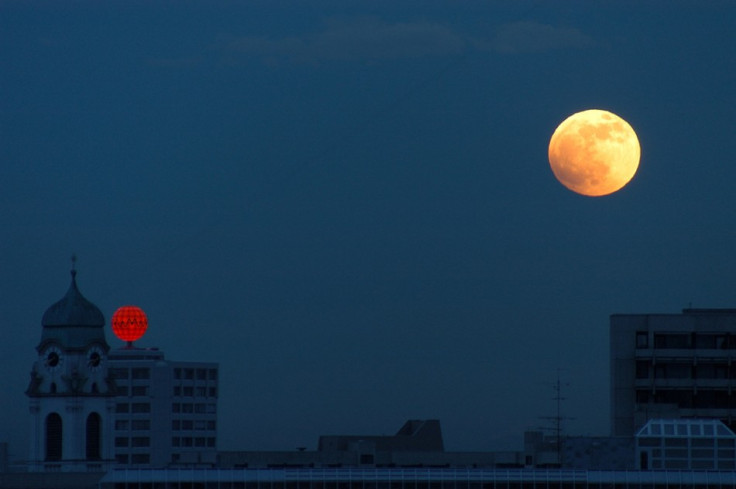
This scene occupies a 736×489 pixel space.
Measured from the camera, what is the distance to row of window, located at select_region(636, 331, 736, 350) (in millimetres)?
196875

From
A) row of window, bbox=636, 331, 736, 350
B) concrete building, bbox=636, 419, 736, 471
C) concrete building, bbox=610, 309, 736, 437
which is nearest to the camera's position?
concrete building, bbox=636, 419, 736, 471

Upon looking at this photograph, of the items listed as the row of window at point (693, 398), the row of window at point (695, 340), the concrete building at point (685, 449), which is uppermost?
the row of window at point (695, 340)

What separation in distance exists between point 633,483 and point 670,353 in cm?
4152

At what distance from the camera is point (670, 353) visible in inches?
7751

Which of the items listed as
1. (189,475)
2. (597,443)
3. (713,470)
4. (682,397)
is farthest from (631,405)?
(189,475)

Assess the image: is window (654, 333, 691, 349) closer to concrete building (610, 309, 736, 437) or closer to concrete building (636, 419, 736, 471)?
concrete building (610, 309, 736, 437)

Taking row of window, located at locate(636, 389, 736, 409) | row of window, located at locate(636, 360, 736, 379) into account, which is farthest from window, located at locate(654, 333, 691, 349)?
row of window, located at locate(636, 389, 736, 409)

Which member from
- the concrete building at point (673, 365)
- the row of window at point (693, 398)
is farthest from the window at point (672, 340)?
the row of window at point (693, 398)

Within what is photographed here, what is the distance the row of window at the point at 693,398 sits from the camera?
196250mm

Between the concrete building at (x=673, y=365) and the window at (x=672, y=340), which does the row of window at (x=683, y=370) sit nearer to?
the concrete building at (x=673, y=365)

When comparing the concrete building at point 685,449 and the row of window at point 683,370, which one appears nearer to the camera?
the concrete building at point 685,449

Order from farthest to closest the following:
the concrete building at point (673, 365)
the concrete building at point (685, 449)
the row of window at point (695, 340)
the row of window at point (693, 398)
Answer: the row of window at point (695, 340)
the concrete building at point (673, 365)
the row of window at point (693, 398)
the concrete building at point (685, 449)

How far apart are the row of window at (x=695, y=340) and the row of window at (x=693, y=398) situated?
13.7 feet

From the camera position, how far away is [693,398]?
196750mm
